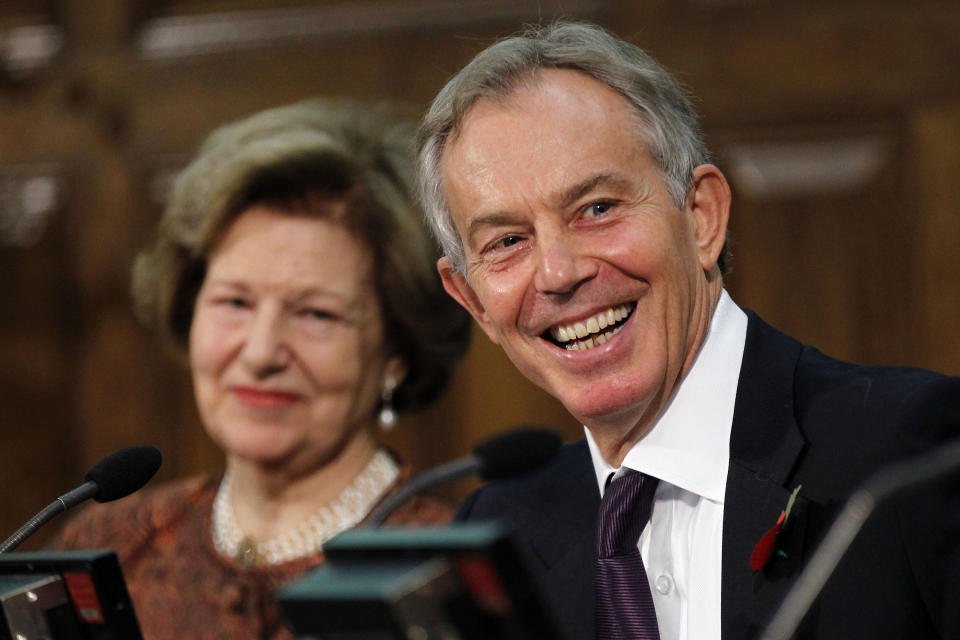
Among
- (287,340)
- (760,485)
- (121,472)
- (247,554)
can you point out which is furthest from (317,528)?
(760,485)

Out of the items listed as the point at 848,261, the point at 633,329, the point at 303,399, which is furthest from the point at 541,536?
the point at 848,261

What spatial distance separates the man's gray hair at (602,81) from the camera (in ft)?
6.70

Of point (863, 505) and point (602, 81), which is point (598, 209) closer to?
point (602, 81)

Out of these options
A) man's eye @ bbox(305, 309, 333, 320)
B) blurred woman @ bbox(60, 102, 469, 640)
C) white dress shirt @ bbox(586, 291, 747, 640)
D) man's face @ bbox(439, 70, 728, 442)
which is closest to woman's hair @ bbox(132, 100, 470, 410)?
blurred woman @ bbox(60, 102, 469, 640)

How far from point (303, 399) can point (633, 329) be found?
109 centimetres

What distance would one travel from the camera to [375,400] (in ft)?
9.80

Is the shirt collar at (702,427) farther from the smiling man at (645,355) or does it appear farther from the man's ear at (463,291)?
the man's ear at (463,291)

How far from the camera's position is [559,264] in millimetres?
1967

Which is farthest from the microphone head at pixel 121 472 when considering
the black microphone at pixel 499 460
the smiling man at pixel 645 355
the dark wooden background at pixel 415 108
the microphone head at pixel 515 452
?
the dark wooden background at pixel 415 108

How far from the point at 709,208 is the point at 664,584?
2.07ft

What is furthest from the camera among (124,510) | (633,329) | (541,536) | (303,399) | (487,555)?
(124,510)

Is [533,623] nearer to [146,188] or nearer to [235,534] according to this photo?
[235,534]

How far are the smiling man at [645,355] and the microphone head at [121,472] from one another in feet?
1.98

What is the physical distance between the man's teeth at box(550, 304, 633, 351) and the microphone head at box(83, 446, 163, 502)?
664 millimetres
